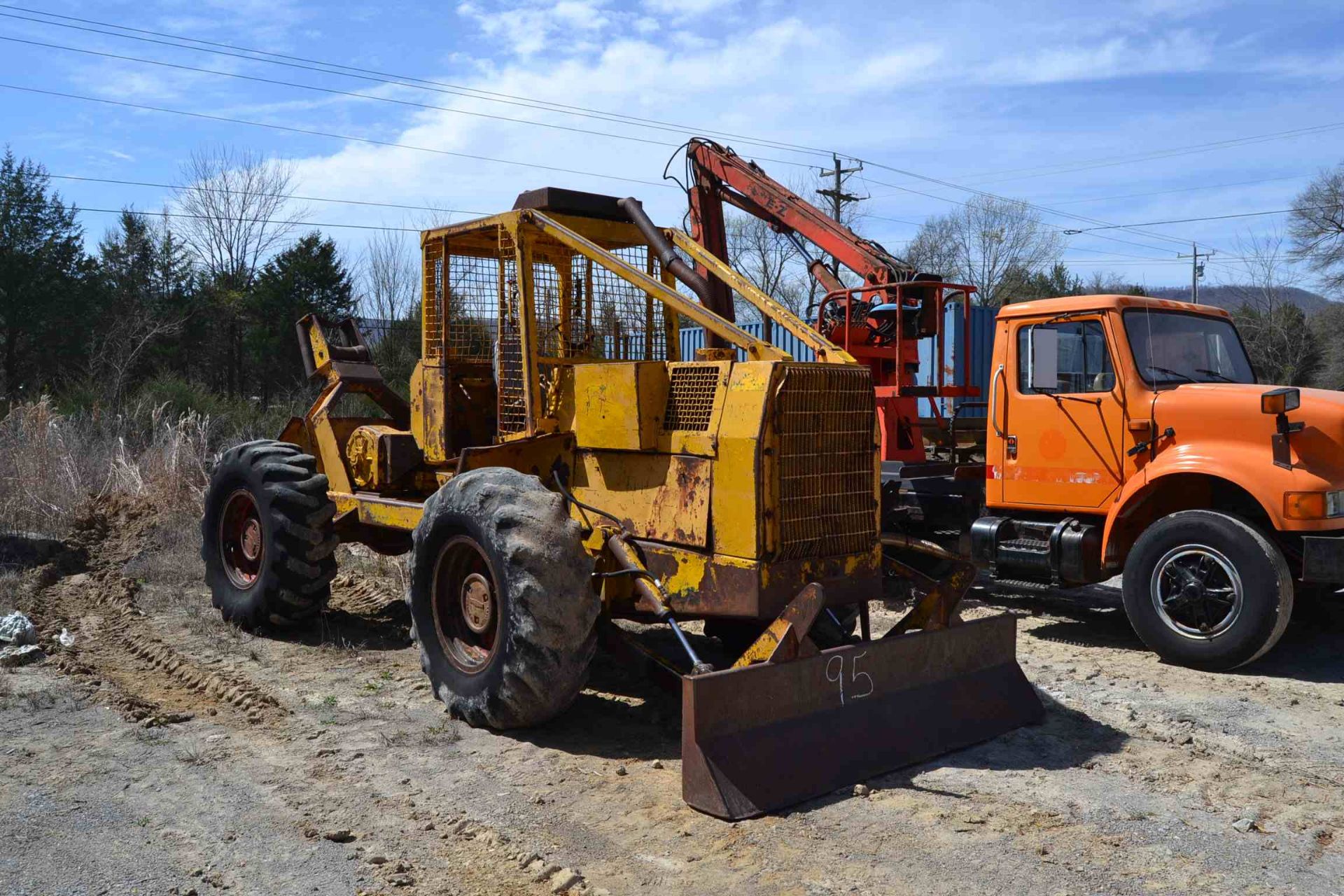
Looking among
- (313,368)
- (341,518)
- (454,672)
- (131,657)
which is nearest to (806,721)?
(454,672)

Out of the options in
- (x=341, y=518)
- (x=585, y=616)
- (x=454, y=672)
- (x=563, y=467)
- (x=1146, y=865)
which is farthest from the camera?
(x=341, y=518)

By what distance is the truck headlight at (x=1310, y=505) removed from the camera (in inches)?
269

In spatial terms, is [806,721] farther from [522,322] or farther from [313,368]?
[313,368]

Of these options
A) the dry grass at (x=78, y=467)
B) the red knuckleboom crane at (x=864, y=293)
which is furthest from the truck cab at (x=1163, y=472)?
the dry grass at (x=78, y=467)

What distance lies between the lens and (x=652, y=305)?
7.20m

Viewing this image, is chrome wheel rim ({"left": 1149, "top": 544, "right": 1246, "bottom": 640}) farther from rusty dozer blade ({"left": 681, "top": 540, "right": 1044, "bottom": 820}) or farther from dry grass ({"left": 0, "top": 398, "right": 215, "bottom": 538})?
dry grass ({"left": 0, "top": 398, "right": 215, "bottom": 538})

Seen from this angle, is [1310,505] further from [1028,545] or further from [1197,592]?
[1028,545]

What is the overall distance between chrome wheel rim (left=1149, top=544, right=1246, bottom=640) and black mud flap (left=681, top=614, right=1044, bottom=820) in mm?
1863

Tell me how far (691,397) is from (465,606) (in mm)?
1687

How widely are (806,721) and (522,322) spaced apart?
2831 millimetres

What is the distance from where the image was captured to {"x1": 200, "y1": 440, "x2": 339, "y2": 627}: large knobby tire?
7.57 metres

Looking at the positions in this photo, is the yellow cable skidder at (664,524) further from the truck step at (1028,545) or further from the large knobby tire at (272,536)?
the truck step at (1028,545)

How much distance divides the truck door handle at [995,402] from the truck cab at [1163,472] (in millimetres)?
13

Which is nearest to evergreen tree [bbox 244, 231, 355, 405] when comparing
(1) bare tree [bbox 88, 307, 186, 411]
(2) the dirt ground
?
(1) bare tree [bbox 88, 307, 186, 411]
